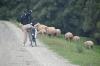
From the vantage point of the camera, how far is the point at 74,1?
46.5 metres

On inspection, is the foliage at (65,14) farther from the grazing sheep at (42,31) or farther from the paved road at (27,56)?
the paved road at (27,56)

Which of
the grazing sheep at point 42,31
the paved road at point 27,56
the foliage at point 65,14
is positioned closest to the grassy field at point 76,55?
the paved road at point 27,56

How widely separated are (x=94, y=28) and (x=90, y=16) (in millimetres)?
1262

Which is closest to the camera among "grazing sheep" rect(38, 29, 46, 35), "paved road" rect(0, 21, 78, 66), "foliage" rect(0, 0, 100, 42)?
"paved road" rect(0, 21, 78, 66)

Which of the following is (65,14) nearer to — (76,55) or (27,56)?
(76,55)

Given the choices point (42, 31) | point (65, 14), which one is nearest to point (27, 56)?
point (42, 31)

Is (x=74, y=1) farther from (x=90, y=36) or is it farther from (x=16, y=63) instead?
(x=16, y=63)

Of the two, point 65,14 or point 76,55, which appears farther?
point 65,14

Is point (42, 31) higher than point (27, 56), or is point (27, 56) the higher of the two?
point (42, 31)

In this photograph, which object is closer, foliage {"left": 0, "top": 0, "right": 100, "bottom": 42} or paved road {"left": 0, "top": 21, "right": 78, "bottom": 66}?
paved road {"left": 0, "top": 21, "right": 78, "bottom": 66}

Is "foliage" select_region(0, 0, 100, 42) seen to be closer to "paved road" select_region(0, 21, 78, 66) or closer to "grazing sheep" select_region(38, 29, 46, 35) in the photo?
"grazing sheep" select_region(38, 29, 46, 35)

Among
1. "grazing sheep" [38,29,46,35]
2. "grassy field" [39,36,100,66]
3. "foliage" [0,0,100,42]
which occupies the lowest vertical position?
"grassy field" [39,36,100,66]

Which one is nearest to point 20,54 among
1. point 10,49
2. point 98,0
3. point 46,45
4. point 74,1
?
point 10,49

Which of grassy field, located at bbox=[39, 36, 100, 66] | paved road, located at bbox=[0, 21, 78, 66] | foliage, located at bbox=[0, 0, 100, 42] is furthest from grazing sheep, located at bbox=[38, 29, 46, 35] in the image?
foliage, located at bbox=[0, 0, 100, 42]
